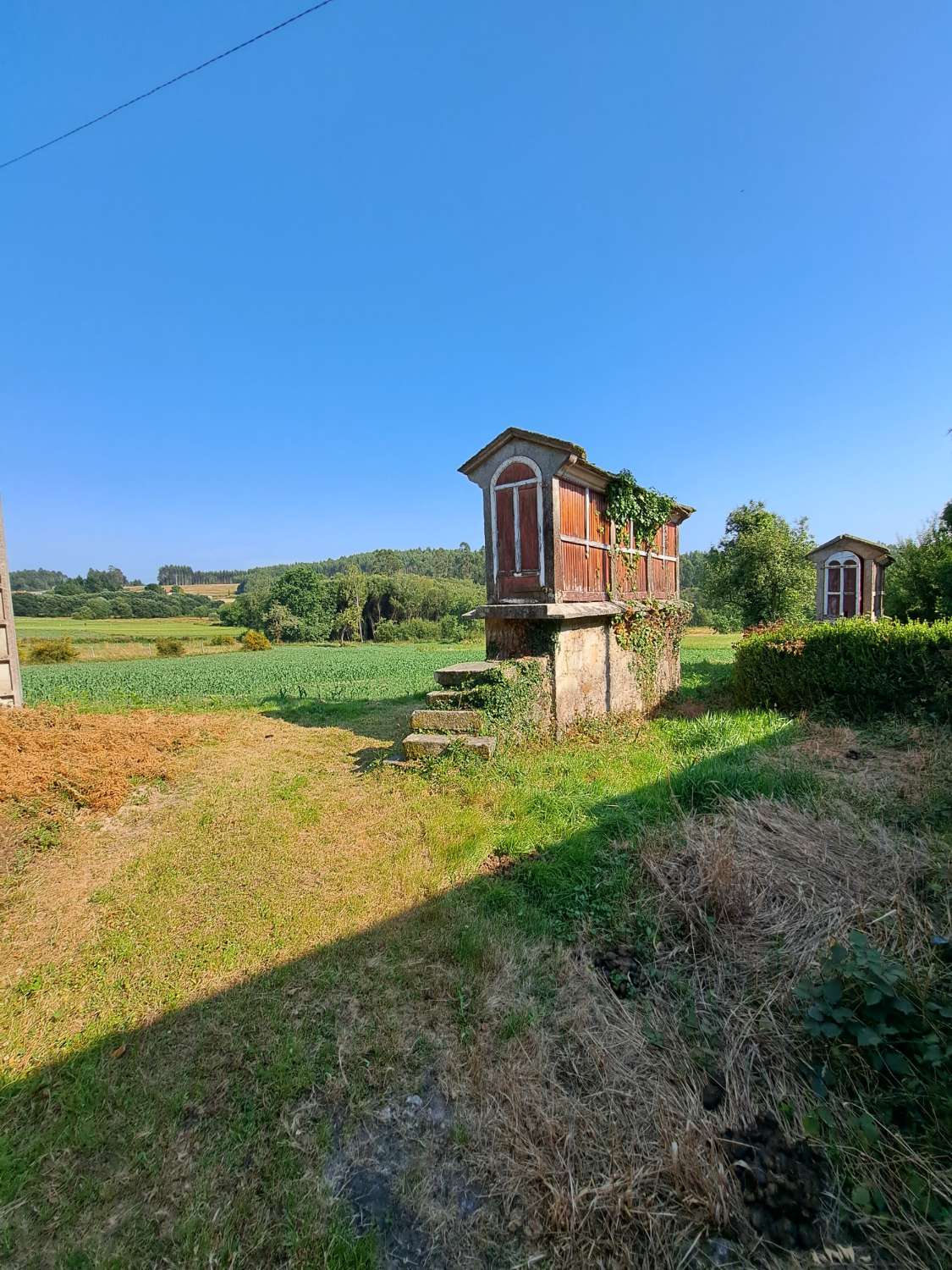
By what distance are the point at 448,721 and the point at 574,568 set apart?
362 cm

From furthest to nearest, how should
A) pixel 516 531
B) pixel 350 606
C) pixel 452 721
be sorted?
1. pixel 350 606
2. pixel 516 531
3. pixel 452 721

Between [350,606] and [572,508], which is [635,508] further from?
[350,606]

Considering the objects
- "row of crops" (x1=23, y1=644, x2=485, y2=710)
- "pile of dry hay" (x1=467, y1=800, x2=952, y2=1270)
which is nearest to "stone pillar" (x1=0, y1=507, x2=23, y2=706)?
"row of crops" (x1=23, y1=644, x2=485, y2=710)

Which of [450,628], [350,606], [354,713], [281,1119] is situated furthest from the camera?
A: [350,606]

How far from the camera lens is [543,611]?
830 centimetres

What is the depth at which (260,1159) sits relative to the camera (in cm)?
231

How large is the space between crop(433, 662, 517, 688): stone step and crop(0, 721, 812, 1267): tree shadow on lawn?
4122mm

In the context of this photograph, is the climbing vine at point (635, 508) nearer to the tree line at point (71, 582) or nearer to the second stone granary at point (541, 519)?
the second stone granary at point (541, 519)

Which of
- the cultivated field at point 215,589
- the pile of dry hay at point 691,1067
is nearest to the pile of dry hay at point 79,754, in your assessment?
the pile of dry hay at point 691,1067

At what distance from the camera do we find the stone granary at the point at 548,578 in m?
8.36

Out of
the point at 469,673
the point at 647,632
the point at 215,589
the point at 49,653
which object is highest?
the point at 215,589

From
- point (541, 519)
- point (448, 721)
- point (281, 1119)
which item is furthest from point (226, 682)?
point (281, 1119)

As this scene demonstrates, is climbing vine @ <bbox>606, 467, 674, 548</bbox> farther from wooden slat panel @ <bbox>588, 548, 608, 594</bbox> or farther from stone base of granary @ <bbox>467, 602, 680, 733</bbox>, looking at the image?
stone base of granary @ <bbox>467, 602, 680, 733</bbox>

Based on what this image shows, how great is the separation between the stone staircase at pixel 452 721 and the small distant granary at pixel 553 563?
1.16 metres
